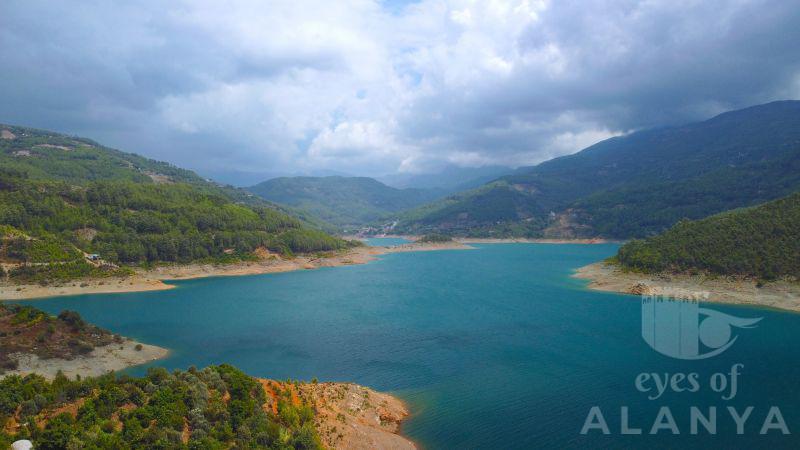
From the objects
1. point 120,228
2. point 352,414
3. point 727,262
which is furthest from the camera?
point 120,228

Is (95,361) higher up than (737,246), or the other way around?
(737,246)

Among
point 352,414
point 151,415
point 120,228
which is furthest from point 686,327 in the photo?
point 120,228

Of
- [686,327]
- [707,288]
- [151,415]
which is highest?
[151,415]

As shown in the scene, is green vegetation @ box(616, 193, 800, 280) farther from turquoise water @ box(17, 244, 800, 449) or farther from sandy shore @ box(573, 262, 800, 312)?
turquoise water @ box(17, 244, 800, 449)

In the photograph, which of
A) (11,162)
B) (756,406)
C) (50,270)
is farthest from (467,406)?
(11,162)

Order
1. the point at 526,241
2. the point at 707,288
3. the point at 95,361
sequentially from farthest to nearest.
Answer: the point at 526,241 → the point at 707,288 → the point at 95,361

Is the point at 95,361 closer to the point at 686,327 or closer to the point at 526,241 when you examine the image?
the point at 686,327

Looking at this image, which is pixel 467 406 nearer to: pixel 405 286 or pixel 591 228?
pixel 405 286
